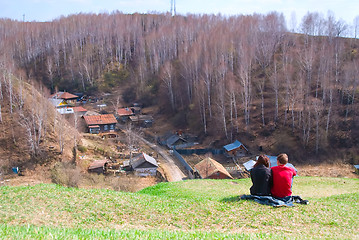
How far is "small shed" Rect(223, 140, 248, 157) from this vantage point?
31933 mm

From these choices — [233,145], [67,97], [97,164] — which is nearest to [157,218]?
[97,164]

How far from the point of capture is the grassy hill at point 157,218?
754 centimetres

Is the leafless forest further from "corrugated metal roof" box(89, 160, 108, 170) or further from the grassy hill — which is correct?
the grassy hill

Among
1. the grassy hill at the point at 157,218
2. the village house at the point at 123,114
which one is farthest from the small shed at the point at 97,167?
the village house at the point at 123,114

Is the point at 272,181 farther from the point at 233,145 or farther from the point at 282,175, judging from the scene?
the point at 233,145

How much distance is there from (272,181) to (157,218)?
12.6 ft

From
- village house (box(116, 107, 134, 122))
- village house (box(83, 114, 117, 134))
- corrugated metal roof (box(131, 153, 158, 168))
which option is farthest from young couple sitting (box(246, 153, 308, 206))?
village house (box(116, 107, 134, 122))

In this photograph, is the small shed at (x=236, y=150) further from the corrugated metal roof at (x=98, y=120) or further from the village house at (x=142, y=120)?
the corrugated metal roof at (x=98, y=120)

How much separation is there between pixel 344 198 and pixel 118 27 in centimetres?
7133

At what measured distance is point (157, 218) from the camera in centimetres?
924

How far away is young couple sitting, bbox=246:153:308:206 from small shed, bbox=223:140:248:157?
21.9 metres

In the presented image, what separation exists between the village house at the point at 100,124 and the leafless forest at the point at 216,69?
9139 mm

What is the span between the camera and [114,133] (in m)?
42.2

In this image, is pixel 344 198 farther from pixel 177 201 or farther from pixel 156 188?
pixel 156 188
